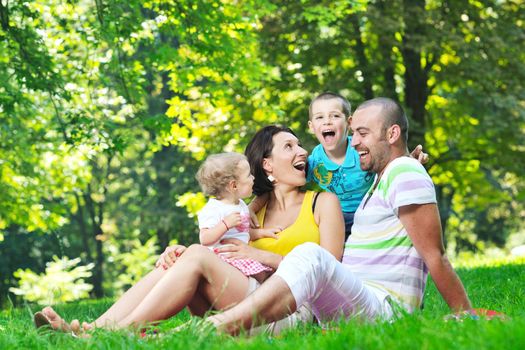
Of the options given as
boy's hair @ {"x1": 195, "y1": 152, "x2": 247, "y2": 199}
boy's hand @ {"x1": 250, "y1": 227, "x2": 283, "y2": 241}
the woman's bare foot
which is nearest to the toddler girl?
boy's hair @ {"x1": 195, "y1": 152, "x2": 247, "y2": 199}

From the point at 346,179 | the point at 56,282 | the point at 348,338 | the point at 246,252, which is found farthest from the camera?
the point at 56,282

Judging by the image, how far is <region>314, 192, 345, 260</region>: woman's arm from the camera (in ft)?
15.6

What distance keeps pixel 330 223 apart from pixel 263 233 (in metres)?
0.45

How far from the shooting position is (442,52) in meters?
15.5

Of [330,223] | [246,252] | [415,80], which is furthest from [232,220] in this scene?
[415,80]

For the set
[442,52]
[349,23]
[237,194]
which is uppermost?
[349,23]

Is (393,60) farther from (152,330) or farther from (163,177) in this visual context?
(152,330)

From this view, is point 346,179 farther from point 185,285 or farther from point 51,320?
point 51,320

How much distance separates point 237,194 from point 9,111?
21.0 ft

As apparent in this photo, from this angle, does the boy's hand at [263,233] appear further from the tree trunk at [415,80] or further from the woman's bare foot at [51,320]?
the tree trunk at [415,80]

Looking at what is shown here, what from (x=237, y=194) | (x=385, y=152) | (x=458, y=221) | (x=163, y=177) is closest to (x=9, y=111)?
(x=237, y=194)

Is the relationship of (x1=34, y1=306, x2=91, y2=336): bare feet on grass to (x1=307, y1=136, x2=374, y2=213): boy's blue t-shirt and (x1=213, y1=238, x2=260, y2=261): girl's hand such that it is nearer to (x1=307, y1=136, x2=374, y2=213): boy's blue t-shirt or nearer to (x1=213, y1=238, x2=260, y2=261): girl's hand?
(x1=213, y1=238, x2=260, y2=261): girl's hand

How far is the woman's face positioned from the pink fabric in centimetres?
77

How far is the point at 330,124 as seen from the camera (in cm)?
550
